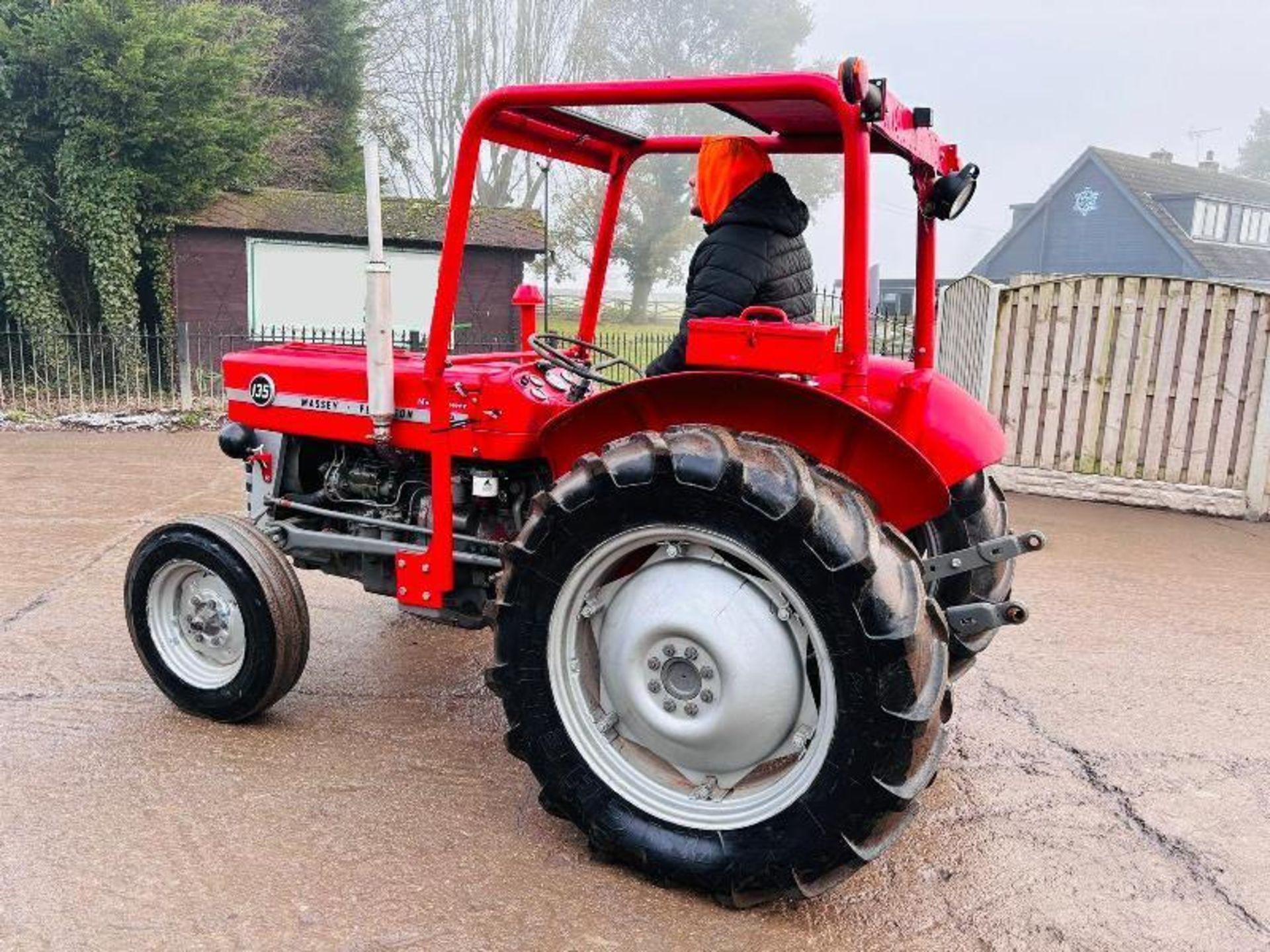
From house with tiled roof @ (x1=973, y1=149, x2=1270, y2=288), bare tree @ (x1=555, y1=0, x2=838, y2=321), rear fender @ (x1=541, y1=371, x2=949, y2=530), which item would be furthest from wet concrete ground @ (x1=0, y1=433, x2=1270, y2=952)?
house with tiled roof @ (x1=973, y1=149, x2=1270, y2=288)

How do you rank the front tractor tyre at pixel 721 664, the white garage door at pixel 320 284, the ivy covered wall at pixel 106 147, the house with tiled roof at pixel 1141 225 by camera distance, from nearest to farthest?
the front tractor tyre at pixel 721 664 < the ivy covered wall at pixel 106 147 < the white garage door at pixel 320 284 < the house with tiled roof at pixel 1141 225

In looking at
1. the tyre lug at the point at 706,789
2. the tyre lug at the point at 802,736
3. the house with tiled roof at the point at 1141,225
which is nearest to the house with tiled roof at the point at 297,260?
the tyre lug at the point at 706,789

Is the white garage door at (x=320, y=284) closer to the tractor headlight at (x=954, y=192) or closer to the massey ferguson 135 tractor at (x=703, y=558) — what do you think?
the massey ferguson 135 tractor at (x=703, y=558)

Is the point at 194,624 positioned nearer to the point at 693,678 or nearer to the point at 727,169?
the point at 693,678

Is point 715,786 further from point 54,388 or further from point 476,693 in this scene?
point 54,388

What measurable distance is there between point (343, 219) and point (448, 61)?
11.9 m

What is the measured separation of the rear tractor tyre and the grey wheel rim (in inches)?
95.8

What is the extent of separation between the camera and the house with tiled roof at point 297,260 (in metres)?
14.9

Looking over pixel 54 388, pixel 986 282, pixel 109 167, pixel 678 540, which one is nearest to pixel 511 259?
pixel 109 167

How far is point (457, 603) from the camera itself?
362 cm

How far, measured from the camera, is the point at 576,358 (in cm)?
406

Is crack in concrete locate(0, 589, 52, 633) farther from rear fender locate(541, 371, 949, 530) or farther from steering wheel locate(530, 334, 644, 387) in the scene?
rear fender locate(541, 371, 949, 530)

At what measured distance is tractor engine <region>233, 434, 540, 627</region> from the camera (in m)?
3.60

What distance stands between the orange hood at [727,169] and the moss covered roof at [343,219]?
39.5 feet
